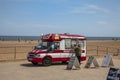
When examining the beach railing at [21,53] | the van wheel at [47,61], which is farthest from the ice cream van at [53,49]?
the beach railing at [21,53]

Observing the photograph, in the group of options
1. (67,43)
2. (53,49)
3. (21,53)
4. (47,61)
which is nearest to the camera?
(47,61)

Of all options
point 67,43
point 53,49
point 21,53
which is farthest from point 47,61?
point 21,53

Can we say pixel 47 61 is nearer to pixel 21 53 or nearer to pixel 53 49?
pixel 53 49

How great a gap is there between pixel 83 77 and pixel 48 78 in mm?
1923

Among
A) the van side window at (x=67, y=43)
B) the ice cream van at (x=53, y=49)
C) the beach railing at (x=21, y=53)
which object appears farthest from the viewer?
the beach railing at (x=21, y=53)

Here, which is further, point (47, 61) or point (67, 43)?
point (67, 43)

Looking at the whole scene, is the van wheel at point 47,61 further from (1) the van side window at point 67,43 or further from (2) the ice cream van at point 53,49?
(1) the van side window at point 67,43

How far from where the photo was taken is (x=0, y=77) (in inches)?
610

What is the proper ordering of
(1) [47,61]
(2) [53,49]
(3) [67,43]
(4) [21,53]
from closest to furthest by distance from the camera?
(1) [47,61] → (2) [53,49] → (3) [67,43] → (4) [21,53]

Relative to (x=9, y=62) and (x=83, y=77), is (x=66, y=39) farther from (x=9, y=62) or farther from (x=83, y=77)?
(x=83, y=77)

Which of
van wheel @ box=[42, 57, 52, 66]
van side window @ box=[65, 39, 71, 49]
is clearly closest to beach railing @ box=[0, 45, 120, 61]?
van wheel @ box=[42, 57, 52, 66]

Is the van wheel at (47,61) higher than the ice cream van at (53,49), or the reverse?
the ice cream van at (53,49)

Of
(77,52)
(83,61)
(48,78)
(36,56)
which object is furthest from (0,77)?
(83,61)

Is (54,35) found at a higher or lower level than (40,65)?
higher
